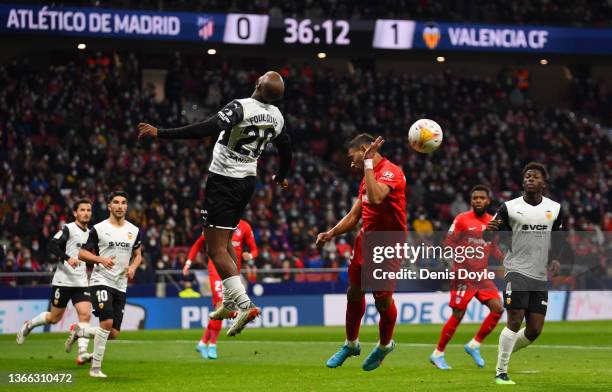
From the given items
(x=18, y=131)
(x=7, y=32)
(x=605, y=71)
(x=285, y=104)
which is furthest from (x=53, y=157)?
(x=605, y=71)

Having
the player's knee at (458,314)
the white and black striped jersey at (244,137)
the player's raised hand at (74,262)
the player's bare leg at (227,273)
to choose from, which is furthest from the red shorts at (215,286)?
the white and black striped jersey at (244,137)

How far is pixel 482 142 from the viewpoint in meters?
40.5

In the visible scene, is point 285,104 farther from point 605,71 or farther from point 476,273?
point 476,273

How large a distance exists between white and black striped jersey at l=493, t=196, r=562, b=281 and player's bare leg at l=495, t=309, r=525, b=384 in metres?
0.47

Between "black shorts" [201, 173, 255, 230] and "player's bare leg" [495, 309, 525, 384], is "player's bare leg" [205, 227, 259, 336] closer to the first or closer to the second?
"black shorts" [201, 173, 255, 230]

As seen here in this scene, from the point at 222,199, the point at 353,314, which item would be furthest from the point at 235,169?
the point at 353,314

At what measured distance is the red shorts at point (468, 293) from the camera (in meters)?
16.5

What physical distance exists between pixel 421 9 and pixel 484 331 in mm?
25620

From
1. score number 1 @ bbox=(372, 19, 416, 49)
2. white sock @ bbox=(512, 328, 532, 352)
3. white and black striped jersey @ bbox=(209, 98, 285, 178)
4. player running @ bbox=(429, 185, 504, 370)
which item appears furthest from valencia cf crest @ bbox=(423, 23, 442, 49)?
white and black striped jersey @ bbox=(209, 98, 285, 178)

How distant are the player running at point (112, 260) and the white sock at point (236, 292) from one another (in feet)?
12.9

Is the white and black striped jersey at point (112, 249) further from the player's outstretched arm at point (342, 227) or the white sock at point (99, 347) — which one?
the player's outstretched arm at point (342, 227)

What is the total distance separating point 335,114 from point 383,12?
12.7 ft

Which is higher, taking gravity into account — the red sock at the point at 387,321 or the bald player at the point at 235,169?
the bald player at the point at 235,169

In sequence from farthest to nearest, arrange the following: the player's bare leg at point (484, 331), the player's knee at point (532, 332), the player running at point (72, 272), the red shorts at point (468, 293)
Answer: the player running at point (72, 272)
the red shorts at point (468, 293)
the player's bare leg at point (484, 331)
the player's knee at point (532, 332)
